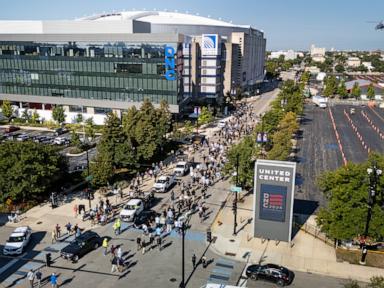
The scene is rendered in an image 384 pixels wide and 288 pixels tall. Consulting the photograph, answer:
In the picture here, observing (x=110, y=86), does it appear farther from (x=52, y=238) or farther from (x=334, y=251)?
(x=334, y=251)

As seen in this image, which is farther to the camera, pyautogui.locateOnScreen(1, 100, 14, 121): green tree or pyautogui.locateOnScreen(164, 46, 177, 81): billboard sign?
pyautogui.locateOnScreen(1, 100, 14, 121): green tree

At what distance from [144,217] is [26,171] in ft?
39.4

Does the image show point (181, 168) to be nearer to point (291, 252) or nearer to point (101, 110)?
point (291, 252)

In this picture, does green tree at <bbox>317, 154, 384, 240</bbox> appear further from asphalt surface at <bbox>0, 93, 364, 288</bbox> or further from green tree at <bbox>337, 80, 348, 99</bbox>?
green tree at <bbox>337, 80, 348, 99</bbox>


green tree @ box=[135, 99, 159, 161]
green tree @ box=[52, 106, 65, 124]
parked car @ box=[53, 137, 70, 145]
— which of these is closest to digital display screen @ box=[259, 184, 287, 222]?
green tree @ box=[135, 99, 159, 161]

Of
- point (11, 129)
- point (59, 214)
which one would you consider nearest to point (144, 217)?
point (59, 214)

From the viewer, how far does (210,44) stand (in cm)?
9275

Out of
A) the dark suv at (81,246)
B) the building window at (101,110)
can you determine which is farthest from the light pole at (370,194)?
the building window at (101,110)

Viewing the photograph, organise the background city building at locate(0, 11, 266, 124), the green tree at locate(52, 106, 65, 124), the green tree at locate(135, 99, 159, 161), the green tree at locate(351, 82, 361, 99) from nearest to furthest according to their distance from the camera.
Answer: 1. the green tree at locate(135, 99, 159, 161)
2. the background city building at locate(0, 11, 266, 124)
3. the green tree at locate(52, 106, 65, 124)
4. the green tree at locate(351, 82, 361, 99)

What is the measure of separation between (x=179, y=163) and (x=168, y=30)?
3281 inches

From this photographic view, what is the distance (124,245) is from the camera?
1192 inches

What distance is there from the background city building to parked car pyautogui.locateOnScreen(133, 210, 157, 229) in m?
42.7

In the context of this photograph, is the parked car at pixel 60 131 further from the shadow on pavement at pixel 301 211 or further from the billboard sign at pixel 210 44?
the shadow on pavement at pixel 301 211

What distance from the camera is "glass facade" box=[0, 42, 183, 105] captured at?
75.7m
